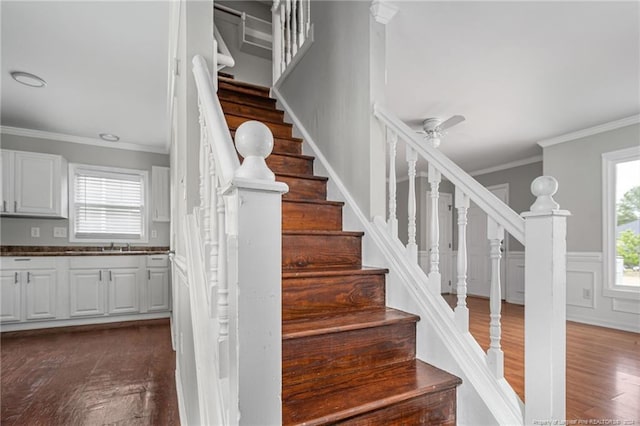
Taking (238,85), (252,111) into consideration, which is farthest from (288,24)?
(252,111)

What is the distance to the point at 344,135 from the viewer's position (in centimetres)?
214

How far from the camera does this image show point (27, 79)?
304cm

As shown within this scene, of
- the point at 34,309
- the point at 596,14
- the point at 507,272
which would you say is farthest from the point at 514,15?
the point at 34,309

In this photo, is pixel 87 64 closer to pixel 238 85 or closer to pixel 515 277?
pixel 238 85

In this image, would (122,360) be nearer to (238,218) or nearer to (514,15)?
(238,218)

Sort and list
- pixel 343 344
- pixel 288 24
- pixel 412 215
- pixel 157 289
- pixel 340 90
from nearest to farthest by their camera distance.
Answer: pixel 343 344
pixel 412 215
pixel 340 90
pixel 288 24
pixel 157 289

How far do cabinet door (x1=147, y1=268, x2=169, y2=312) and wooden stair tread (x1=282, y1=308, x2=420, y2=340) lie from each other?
3662 millimetres

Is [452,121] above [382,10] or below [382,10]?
below

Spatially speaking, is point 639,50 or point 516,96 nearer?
point 639,50

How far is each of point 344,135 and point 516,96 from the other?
7.41ft

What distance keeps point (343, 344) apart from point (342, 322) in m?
0.08

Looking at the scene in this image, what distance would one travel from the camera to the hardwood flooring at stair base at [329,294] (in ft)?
4.75

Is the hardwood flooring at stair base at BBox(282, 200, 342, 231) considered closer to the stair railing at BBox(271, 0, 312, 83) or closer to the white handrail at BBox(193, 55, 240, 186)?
the white handrail at BBox(193, 55, 240, 186)

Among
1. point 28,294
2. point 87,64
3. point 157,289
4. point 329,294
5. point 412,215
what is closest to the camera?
point 329,294
